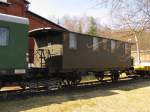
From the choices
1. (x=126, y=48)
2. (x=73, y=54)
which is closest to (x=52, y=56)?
(x=73, y=54)

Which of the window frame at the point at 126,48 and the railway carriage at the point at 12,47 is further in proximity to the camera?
the window frame at the point at 126,48

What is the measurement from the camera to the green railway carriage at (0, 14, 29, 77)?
13281 mm

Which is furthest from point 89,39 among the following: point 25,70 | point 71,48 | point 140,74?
point 140,74

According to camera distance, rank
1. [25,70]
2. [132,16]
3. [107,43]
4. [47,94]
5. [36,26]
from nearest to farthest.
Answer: [132,16]
[25,70]
[47,94]
[107,43]
[36,26]

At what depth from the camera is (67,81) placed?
1812cm

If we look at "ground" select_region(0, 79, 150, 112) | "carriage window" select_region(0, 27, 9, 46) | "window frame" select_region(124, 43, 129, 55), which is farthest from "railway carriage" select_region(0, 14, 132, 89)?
"ground" select_region(0, 79, 150, 112)

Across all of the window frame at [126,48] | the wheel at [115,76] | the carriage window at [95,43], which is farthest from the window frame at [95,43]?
the window frame at [126,48]

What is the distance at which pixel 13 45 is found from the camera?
44.8 ft

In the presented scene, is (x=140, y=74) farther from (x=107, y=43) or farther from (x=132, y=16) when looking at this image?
(x=132, y=16)

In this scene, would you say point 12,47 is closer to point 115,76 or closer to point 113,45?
point 113,45

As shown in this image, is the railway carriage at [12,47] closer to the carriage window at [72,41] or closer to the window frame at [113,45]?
the carriage window at [72,41]

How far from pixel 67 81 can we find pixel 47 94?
263cm

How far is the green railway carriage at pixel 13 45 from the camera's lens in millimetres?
13281

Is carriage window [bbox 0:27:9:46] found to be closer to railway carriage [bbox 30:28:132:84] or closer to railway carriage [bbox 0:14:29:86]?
railway carriage [bbox 0:14:29:86]
